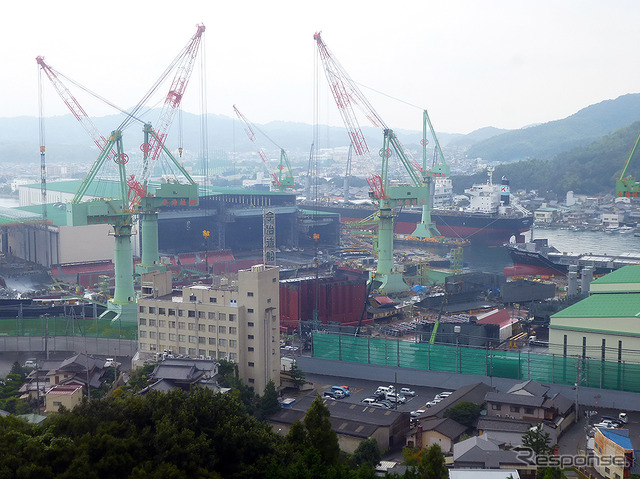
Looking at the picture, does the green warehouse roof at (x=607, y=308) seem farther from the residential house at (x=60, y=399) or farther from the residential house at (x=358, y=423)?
the residential house at (x=60, y=399)

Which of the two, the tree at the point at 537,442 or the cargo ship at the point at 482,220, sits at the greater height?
the cargo ship at the point at 482,220

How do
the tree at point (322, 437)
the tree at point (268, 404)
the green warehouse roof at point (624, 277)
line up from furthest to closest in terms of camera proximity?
1. the green warehouse roof at point (624, 277)
2. the tree at point (268, 404)
3. the tree at point (322, 437)

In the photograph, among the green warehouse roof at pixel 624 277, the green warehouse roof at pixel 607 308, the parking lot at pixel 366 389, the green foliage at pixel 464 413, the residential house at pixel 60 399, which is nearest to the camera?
the green foliage at pixel 464 413

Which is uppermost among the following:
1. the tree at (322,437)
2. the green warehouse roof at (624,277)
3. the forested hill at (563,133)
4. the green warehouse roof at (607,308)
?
the forested hill at (563,133)

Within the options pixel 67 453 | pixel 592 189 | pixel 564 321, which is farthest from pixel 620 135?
pixel 67 453

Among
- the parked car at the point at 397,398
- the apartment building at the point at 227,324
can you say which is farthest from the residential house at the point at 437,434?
the apartment building at the point at 227,324

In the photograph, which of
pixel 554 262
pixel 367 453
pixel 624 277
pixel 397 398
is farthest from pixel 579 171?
pixel 367 453

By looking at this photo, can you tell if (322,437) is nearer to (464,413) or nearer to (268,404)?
(268,404)
